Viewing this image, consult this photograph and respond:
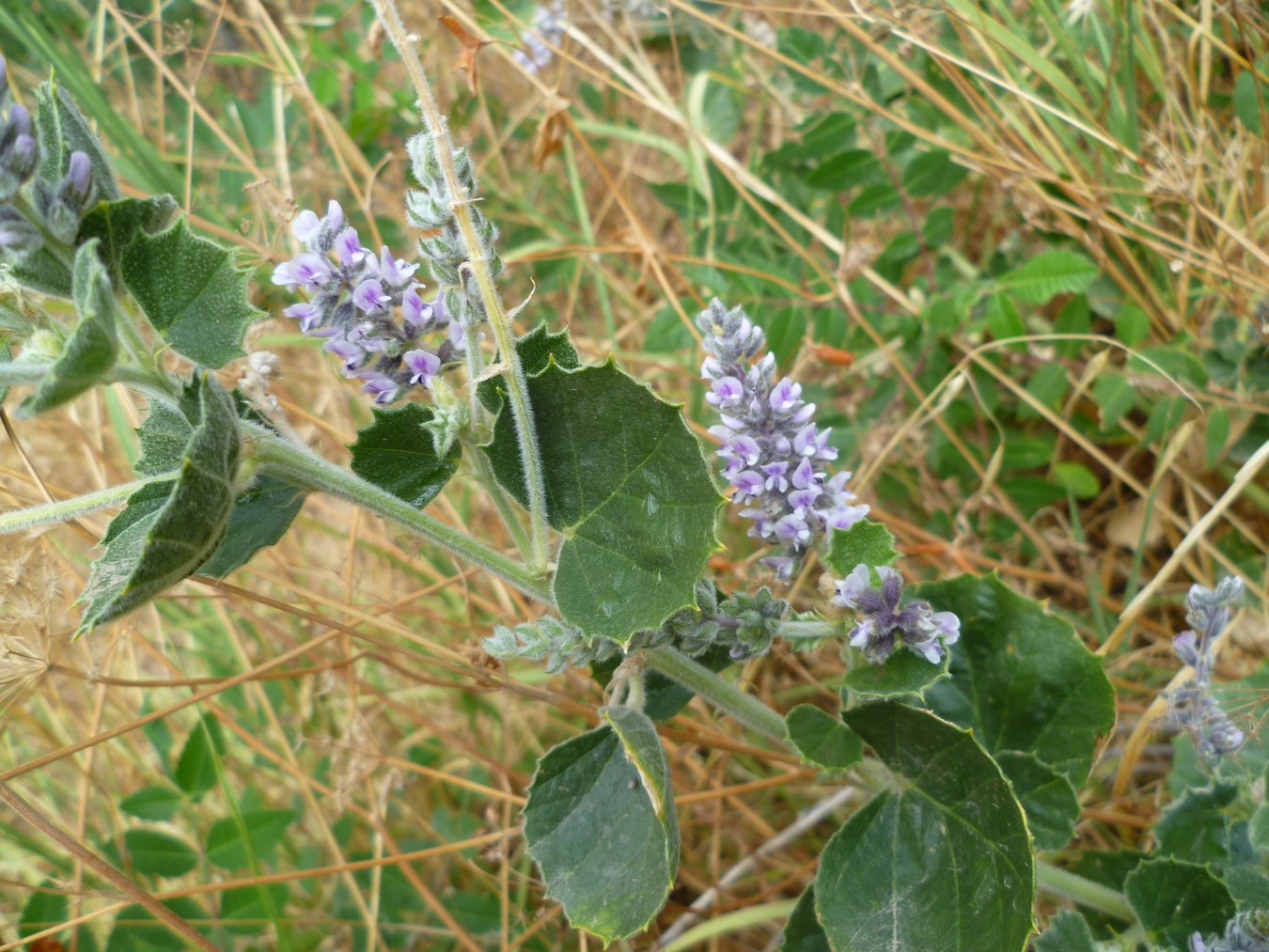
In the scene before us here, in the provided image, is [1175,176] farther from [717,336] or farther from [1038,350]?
[717,336]

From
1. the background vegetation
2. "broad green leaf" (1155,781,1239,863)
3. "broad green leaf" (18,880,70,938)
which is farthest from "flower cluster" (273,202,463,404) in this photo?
"broad green leaf" (18,880,70,938)

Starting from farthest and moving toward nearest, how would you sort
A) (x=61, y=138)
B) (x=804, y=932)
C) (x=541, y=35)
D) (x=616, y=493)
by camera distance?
(x=541, y=35) → (x=804, y=932) → (x=616, y=493) → (x=61, y=138)

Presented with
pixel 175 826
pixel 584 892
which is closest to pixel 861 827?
pixel 584 892

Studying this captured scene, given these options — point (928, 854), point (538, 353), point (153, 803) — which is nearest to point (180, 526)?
point (538, 353)

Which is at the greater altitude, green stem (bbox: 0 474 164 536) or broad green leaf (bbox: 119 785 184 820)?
green stem (bbox: 0 474 164 536)

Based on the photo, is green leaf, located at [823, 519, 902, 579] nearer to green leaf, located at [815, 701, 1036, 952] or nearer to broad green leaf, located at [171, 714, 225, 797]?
green leaf, located at [815, 701, 1036, 952]

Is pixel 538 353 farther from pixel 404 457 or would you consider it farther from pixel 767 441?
pixel 767 441
